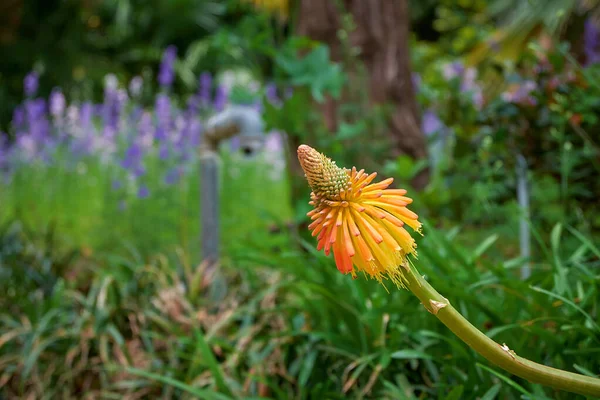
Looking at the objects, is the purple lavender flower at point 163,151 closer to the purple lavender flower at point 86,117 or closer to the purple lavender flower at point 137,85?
the purple lavender flower at point 137,85

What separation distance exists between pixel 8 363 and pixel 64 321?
0.68 feet

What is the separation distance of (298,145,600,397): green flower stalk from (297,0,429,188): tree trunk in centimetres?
226

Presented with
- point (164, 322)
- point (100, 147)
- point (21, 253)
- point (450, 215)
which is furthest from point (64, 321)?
point (100, 147)

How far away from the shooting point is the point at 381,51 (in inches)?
117

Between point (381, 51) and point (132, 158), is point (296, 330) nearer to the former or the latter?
point (381, 51)

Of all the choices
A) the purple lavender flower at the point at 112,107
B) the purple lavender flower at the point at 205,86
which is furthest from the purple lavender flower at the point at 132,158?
the purple lavender flower at the point at 205,86

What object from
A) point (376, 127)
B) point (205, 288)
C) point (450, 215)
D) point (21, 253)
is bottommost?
point (450, 215)

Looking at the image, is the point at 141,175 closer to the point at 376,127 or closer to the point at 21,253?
the point at 21,253

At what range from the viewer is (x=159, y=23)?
13680 mm

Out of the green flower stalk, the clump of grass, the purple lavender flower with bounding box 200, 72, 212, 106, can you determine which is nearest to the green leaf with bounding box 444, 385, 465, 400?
the clump of grass

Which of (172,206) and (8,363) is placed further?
(172,206)

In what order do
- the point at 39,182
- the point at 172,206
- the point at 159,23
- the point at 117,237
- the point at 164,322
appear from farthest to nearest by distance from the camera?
1. the point at 159,23
2. the point at 39,182
3. the point at 172,206
4. the point at 117,237
5. the point at 164,322

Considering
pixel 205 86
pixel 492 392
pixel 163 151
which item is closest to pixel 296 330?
pixel 492 392

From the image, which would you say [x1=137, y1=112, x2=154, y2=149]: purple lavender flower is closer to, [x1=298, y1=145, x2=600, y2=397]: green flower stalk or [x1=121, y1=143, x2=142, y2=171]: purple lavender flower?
[x1=121, y1=143, x2=142, y2=171]: purple lavender flower
